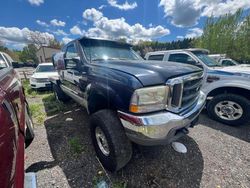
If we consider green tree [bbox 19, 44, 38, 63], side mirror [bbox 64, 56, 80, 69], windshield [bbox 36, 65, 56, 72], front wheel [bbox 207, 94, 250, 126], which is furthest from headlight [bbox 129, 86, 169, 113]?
green tree [bbox 19, 44, 38, 63]

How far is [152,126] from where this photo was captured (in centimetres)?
180

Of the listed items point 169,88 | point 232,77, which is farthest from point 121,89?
point 232,77

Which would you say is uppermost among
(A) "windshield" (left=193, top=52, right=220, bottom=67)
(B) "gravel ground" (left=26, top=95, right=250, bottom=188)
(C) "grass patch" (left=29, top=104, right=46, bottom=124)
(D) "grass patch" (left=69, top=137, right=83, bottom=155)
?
(A) "windshield" (left=193, top=52, right=220, bottom=67)

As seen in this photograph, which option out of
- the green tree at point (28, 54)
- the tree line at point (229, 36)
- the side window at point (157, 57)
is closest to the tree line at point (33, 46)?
the green tree at point (28, 54)

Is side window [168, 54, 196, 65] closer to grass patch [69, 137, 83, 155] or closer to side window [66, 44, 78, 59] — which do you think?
side window [66, 44, 78, 59]

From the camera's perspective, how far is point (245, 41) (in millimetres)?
19266

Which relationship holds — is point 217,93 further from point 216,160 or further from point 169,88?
point 169,88

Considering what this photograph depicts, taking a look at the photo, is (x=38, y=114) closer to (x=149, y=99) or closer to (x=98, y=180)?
(x=98, y=180)

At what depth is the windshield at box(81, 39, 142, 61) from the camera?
3156 mm

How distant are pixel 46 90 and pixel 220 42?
75.3ft

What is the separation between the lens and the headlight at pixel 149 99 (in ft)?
6.05

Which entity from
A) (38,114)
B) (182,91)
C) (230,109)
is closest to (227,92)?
(230,109)

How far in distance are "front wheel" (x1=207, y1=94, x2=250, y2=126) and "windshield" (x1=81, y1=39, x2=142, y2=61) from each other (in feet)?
8.28

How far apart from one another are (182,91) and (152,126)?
0.72 metres
